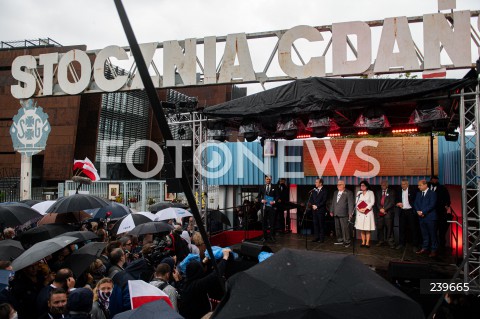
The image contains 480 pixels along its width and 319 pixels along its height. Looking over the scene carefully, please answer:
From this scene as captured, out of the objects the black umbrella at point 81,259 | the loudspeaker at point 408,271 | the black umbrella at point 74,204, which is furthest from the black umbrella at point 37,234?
the loudspeaker at point 408,271

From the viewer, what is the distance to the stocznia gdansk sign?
9906 millimetres

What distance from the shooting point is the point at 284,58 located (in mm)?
11586

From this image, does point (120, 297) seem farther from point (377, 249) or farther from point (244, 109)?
point (377, 249)

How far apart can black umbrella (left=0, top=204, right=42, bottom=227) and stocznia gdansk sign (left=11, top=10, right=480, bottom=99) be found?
7.00 m

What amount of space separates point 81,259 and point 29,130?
11407 mm

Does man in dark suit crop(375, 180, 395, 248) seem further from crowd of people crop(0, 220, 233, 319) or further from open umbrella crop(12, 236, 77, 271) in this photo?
open umbrella crop(12, 236, 77, 271)

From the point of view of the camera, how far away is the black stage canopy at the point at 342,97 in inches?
269

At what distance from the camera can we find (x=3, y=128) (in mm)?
25438

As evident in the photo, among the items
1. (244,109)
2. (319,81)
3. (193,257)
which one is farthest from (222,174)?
(193,257)

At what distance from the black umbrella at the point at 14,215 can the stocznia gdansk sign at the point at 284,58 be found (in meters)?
7.00

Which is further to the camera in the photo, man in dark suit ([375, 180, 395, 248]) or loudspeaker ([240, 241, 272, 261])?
man in dark suit ([375, 180, 395, 248])

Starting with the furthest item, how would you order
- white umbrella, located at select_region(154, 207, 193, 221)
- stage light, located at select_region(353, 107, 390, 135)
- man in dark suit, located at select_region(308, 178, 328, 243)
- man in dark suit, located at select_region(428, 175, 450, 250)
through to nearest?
1. man in dark suit, located at select_region(308, 178, 328, 243)
2. white umbrella, located at select_region(154, 207, 193, 221)
3. man in dark suit, located at select_region(428, 175, 450, 250)
4. stage light, located at select_region(353, 107, 390, 135)

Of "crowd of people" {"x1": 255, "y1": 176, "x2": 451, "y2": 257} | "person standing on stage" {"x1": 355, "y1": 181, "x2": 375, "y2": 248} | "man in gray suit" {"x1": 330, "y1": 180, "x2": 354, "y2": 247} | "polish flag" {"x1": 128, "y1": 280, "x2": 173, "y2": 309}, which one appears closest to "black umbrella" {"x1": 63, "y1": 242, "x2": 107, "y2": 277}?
"polish flag" {"x1": 128, "y1": 280, "x2": 173, "y2": 309}

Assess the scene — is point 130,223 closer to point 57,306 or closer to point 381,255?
point 57,306
